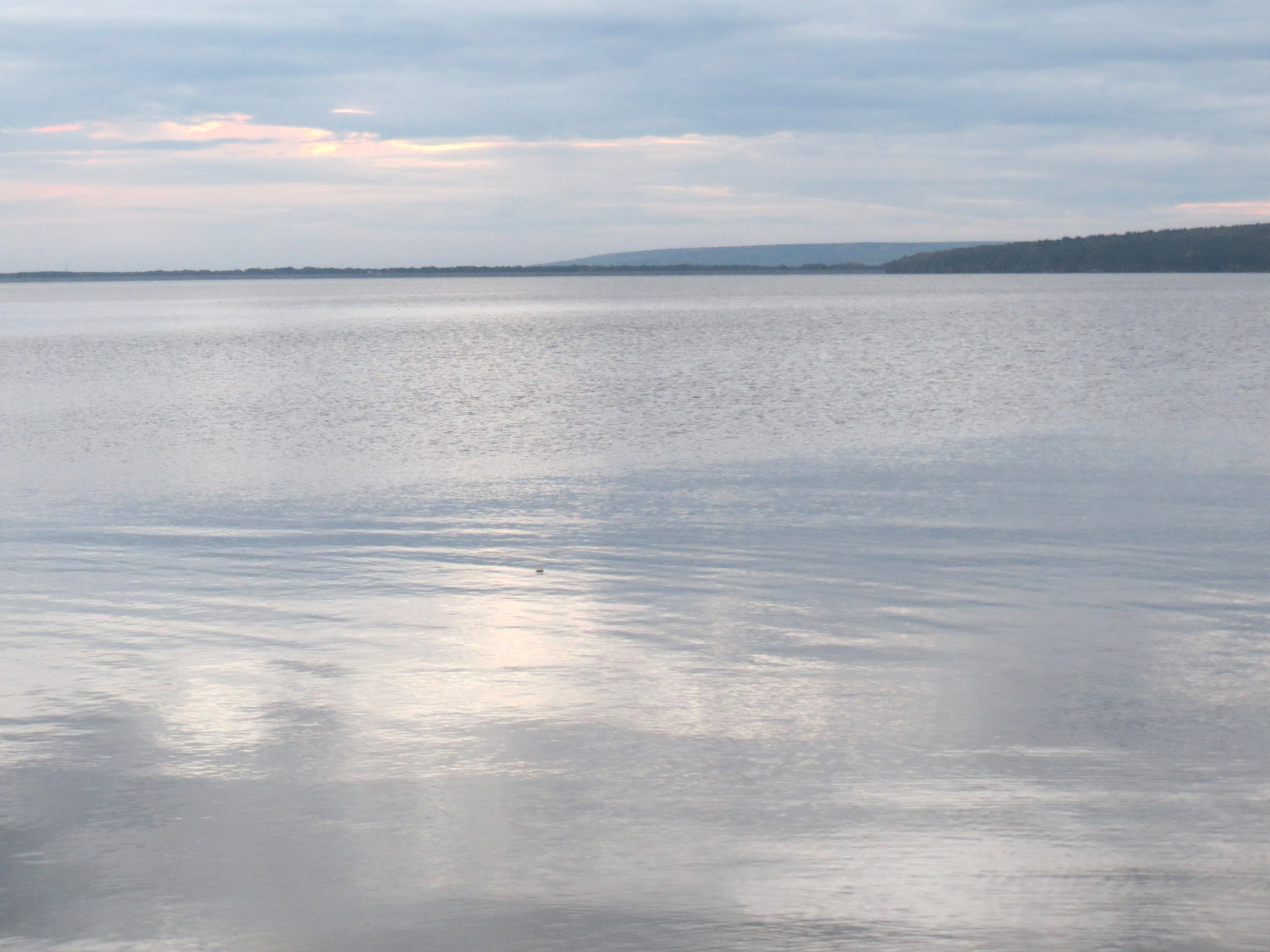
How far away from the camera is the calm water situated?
4.79m

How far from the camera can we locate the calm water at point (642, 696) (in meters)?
4.79

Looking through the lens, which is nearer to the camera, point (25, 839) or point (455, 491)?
point (25, 839)

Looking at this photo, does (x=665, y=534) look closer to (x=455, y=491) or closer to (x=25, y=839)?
(x=455, y=491)

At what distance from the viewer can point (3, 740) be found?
6.47 meters

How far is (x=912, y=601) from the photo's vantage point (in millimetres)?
9188

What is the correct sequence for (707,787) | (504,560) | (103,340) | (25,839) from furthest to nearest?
(103,340), (504,560), (707,787), (25,839)

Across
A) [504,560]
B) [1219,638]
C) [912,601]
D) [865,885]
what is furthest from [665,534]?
[865,885]

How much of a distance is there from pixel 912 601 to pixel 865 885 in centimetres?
448

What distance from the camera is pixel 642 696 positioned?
7102mm

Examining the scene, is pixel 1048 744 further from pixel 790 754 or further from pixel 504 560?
pixel 504 560

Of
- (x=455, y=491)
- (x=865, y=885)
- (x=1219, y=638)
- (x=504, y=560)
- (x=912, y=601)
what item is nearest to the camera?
(x=865, y=885)

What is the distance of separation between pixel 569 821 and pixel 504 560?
212 inches

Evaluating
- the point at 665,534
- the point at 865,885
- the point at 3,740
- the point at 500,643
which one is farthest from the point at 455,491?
the point at 865,885

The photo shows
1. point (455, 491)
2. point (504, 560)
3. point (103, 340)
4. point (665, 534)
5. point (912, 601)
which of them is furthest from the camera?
point (103, 340)
